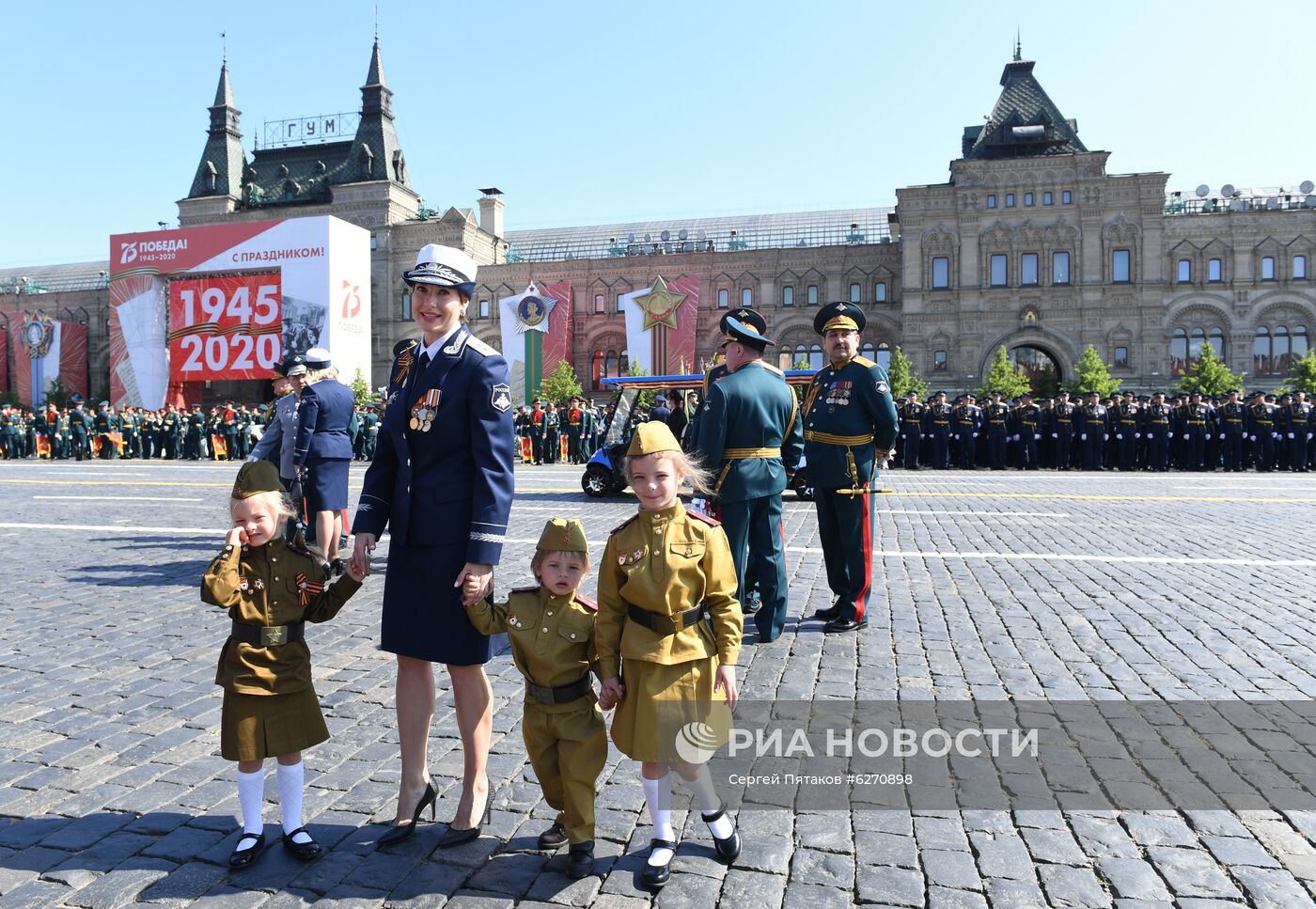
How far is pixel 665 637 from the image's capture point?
2.90 metres

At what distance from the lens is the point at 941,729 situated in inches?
163

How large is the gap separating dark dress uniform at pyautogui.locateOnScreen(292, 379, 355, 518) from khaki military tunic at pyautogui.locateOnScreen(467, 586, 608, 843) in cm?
482

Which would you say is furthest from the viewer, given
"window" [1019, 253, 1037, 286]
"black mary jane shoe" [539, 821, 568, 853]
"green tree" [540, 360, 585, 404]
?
"green tree" [540, 360, 585, 404]

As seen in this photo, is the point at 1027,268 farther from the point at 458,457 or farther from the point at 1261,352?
the point at 458,457

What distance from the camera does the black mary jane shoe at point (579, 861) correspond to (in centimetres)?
290

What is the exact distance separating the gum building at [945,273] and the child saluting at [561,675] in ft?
146

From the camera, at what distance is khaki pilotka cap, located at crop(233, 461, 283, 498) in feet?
9.91

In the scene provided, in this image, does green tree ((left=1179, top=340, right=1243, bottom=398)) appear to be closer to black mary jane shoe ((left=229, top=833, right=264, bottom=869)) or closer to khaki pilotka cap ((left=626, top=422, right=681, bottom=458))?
khaki pilotka cap ((left=626, top=422, right=681, bottom=458))

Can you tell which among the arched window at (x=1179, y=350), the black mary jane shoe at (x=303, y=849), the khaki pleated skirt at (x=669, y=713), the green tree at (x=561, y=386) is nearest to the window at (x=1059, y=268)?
the arched window at (x=1179, y=350)

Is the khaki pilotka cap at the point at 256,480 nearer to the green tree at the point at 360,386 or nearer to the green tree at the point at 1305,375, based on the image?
the green tree at the point at 360,386

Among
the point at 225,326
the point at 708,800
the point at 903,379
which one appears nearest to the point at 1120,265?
the point at 903,379

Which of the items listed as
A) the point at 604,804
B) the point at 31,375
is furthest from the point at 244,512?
the point at 31,375

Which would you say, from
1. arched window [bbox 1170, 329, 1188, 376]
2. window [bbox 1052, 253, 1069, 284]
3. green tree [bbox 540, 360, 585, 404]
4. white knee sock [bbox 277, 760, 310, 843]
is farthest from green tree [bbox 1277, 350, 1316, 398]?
white knee sock [bbox 277, 760, 310, 843]

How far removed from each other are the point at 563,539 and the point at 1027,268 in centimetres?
5236
